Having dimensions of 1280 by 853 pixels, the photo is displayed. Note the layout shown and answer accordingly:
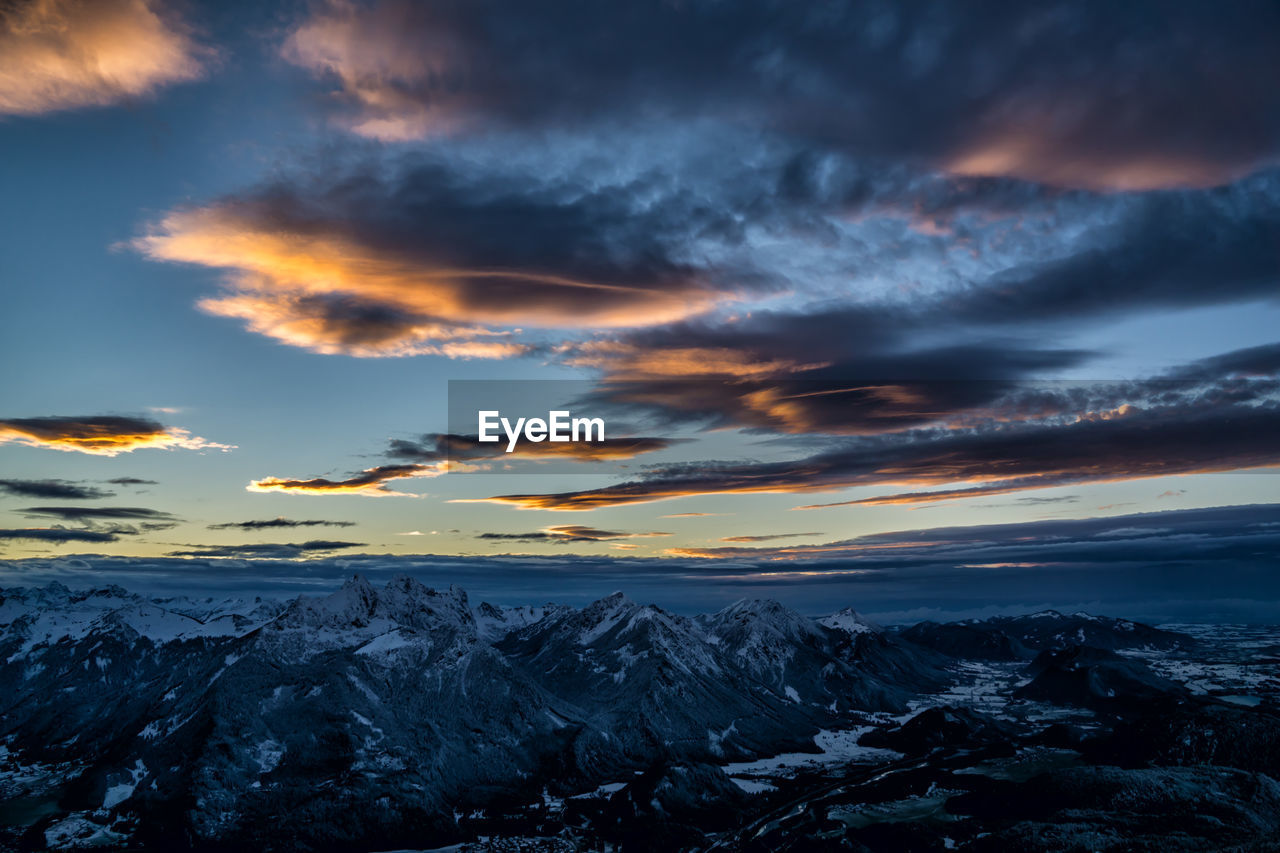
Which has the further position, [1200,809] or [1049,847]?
[1200,809]

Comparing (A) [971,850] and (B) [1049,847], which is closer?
(B) [1049,847]

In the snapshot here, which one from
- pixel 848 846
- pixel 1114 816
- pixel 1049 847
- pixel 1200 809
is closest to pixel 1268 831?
pixel 1200 809

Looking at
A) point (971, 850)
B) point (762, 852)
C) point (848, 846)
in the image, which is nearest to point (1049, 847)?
point (971, 850)

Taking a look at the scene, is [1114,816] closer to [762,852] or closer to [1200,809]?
[1200,809]

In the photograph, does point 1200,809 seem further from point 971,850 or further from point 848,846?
point 848,846

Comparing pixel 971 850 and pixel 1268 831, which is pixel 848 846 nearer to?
pixel 971 850

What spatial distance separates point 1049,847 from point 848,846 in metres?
48.2

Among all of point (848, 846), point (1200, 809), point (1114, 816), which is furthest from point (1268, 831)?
point (848, 846)

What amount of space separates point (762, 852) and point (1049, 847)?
70.2 metres

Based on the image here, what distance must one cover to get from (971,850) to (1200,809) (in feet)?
208

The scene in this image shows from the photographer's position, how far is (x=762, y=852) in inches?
7854

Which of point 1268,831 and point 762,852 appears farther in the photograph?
point 762,852

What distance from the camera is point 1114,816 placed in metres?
193

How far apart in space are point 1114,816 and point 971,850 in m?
37.7
